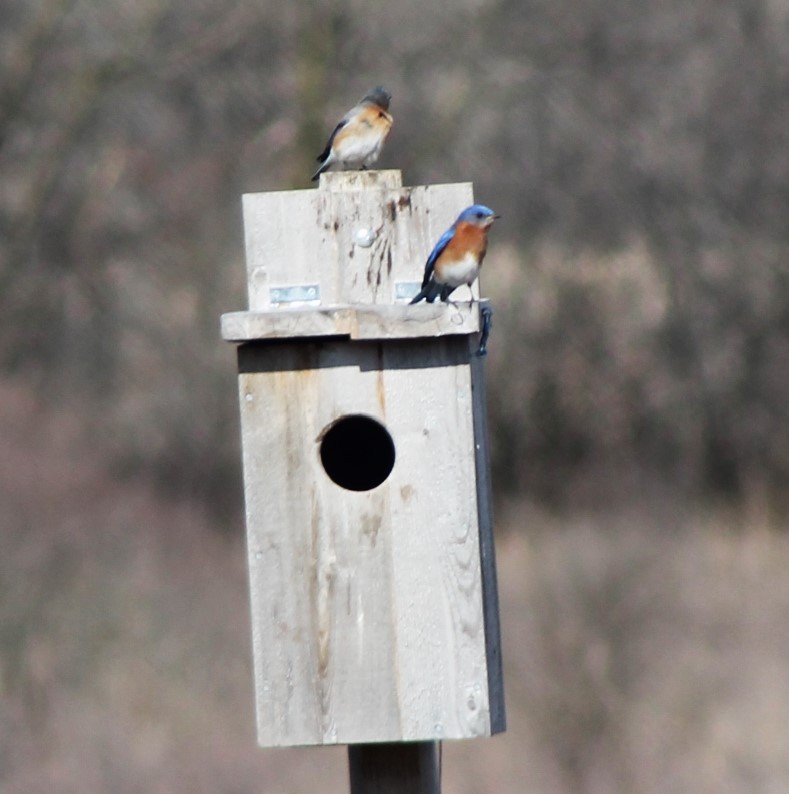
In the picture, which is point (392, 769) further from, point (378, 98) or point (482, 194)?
point (482, 194)

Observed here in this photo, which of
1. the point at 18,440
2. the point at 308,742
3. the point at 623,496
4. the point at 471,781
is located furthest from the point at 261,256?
the point at 623,496

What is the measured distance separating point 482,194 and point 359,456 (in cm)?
651

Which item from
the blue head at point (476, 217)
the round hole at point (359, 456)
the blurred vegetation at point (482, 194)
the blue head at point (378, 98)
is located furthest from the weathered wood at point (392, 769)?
the blurred vegetation at point (482, 194)

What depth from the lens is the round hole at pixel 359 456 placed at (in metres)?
3.39

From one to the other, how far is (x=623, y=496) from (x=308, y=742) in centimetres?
707

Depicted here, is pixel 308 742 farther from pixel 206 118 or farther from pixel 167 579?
pixel 206 118

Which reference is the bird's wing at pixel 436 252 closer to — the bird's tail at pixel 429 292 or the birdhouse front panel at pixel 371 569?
the bird's tail at pixel 429 292

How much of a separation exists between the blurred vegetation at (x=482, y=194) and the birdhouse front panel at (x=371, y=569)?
6292mm

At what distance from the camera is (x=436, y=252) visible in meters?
2.93

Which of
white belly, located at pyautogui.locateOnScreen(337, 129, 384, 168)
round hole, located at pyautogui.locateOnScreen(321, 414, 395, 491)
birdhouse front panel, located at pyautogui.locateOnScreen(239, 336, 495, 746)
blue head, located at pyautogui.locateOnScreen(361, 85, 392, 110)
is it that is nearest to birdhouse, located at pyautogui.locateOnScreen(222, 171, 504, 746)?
birdhouse front panel, located at pyautogui.locateOnScreen(239, 336, 495, 746)

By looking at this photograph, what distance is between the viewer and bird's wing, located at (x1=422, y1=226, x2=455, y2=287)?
292 centimetres

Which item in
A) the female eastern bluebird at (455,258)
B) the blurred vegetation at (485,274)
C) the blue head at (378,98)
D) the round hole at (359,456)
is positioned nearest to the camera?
the female eastern bluebird at (455,258)

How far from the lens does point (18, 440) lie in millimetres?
9094

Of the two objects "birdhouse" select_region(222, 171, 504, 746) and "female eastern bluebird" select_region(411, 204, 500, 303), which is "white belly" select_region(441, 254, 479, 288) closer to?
"female eastern bluebird" select_region(411, 204, 500, 303)
